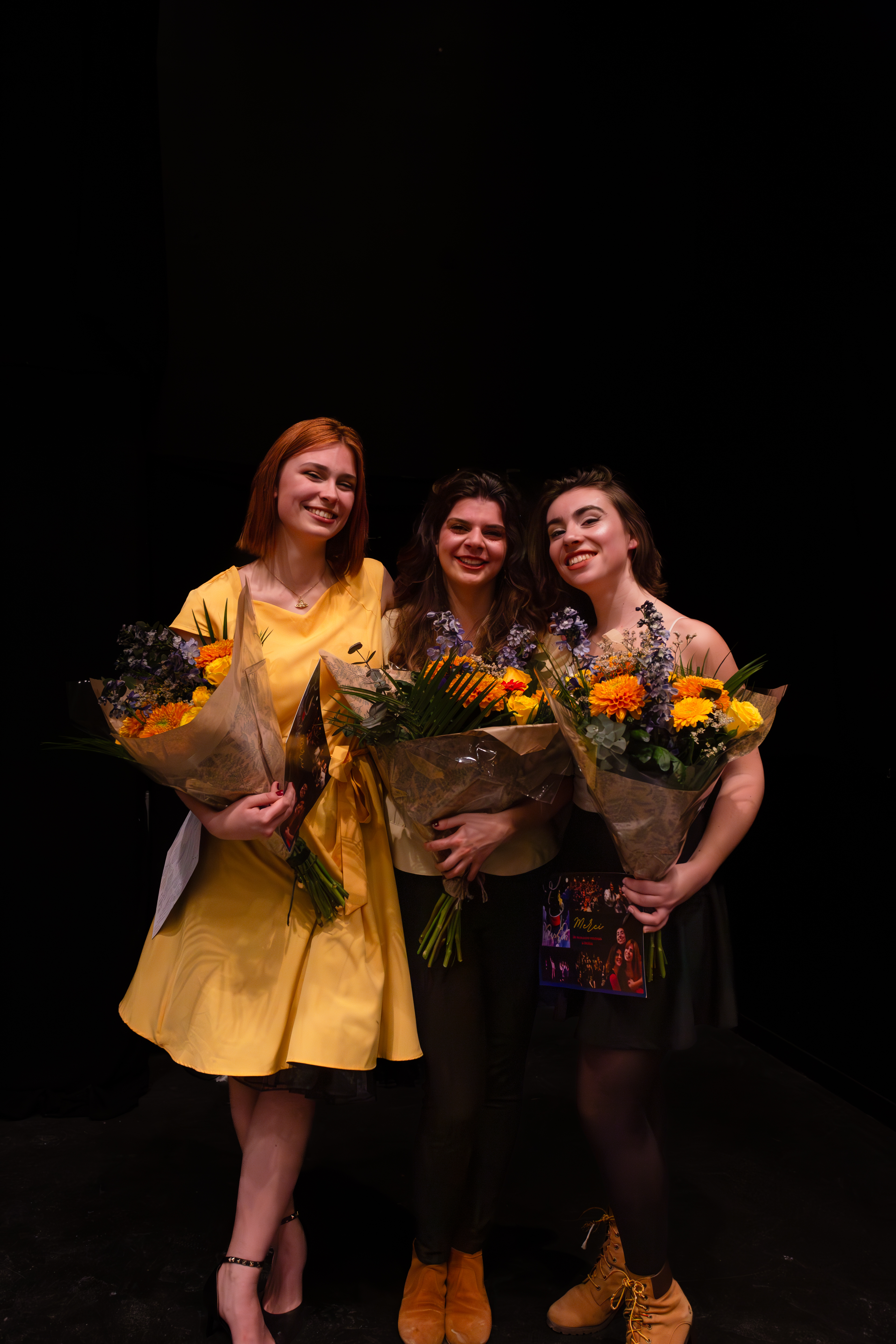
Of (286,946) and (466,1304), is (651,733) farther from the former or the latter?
(466,1304)

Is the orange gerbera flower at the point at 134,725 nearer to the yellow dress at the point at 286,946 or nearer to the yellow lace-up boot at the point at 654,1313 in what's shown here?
the yellow dress at the point at 286,946

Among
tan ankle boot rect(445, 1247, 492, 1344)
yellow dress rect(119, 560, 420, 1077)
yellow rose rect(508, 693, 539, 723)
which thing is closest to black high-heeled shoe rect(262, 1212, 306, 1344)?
tan ankle boot rect(445, 1247, 492, 1344)

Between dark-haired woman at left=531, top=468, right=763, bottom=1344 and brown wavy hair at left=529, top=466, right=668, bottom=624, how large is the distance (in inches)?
3.6

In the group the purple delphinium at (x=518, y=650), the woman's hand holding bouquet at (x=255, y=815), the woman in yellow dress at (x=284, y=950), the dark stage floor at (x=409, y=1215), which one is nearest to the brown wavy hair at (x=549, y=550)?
the purple delphinium at (x=518, y=650)

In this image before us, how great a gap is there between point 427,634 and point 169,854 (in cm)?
75

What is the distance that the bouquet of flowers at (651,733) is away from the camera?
150 centimetres

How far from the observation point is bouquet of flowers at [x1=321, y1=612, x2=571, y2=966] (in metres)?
1.68

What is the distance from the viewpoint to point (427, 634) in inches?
78.8

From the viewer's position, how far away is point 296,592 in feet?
6.75

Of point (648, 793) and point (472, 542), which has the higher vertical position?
point (472, 542)

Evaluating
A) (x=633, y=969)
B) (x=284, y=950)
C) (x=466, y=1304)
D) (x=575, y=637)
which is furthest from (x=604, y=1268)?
(x=575, y=637)

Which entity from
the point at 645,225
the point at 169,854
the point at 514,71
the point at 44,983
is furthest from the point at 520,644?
the point at 514,71

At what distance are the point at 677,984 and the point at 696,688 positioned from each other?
0.67 m

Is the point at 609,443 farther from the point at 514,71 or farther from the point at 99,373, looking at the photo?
the point at 99,373
